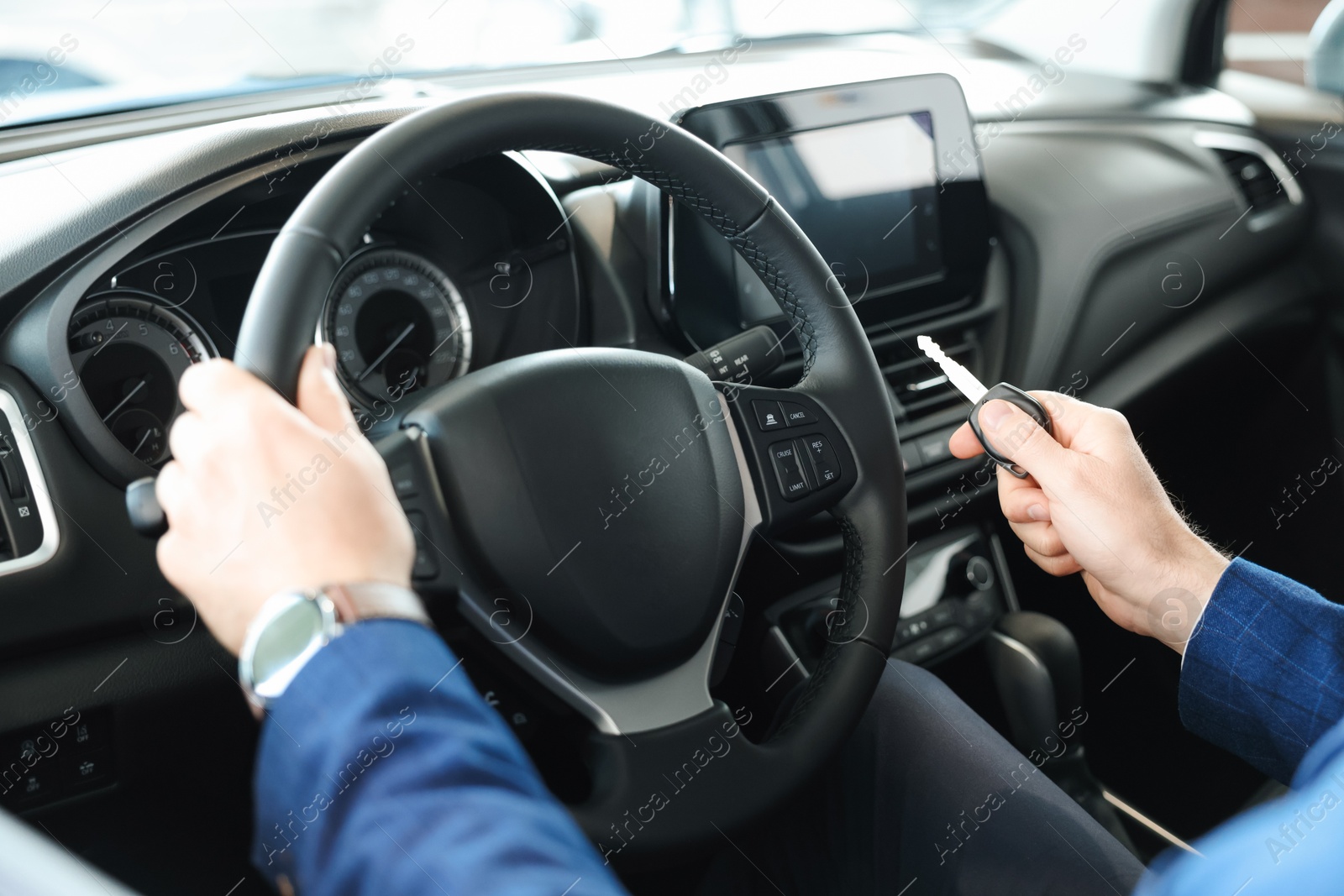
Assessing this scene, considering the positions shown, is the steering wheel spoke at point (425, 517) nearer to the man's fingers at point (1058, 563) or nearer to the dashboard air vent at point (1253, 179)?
the man's fingers at point (1058, 563)

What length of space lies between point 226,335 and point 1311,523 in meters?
1.69

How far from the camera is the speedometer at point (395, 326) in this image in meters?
1.06

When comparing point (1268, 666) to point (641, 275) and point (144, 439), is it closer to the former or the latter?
point (641, 275)

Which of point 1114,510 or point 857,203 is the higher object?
point 857,203

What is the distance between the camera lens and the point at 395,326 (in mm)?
1099

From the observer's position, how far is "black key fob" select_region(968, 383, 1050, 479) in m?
0.92

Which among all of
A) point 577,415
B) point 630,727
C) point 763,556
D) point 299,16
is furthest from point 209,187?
point 299,16

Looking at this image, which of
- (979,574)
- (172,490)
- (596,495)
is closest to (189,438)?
(172,490)

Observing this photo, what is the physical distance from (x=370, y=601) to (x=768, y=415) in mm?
475

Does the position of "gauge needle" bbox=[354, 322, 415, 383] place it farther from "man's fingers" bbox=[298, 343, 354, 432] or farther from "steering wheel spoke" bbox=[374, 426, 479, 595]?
"man's fingers" bbox=[298, 343, 354, 432]

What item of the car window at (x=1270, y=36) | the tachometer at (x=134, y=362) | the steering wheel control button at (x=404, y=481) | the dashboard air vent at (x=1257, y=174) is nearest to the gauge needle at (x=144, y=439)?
the tachometer at (x=134, y=362)

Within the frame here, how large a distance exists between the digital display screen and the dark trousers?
540mm

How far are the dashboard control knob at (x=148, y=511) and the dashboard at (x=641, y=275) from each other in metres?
0.23

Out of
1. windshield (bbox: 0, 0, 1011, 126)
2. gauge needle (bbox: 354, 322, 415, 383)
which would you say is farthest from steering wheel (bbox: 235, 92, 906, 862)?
windshield (bbox: 0, 0, 1011, 126)
